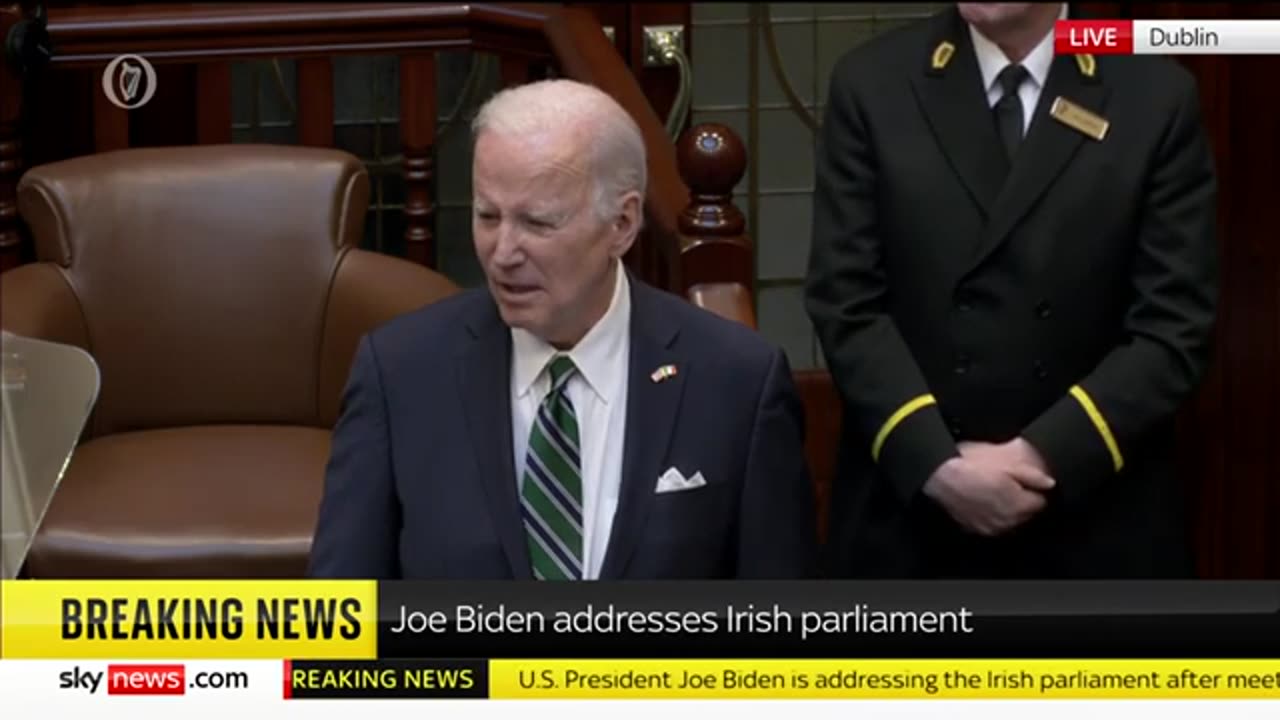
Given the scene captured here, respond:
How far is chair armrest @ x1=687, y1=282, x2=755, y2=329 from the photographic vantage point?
7.75 feet

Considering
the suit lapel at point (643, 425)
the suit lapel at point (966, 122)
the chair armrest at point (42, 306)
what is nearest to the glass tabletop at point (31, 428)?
the chair armrest at point (42, 306)

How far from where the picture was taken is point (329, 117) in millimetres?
1819

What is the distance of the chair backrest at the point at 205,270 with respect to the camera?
175 cm

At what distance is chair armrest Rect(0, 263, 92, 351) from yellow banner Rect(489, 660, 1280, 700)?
0.50m

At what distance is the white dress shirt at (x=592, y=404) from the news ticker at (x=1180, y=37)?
52 centimetres

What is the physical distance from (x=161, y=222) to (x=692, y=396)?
1.50 feet

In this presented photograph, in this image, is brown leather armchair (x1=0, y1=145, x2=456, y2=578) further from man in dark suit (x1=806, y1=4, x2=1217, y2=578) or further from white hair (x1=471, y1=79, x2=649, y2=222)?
man in dark suit (x1=806, y1=4, x2=1217, y2=578)

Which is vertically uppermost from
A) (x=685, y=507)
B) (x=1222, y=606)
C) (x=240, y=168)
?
(x=240, y=168)

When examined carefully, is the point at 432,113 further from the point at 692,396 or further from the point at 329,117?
the point at 692,396

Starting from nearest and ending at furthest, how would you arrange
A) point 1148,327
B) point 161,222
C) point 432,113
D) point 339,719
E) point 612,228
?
1. point 339,719
2. point 612,228
3. point 161,222
4. point 432,113
5. point 1148,327

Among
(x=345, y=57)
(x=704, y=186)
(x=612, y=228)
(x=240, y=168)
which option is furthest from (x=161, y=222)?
(x=704, y=186)

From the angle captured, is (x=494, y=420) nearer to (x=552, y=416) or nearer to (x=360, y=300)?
(x=552, y=416)

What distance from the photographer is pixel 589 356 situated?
5.66ft

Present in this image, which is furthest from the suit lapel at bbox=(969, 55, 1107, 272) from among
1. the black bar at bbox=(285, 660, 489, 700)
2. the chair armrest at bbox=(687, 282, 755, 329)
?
the black bar at bbox=(285, 660, 489, 700)
